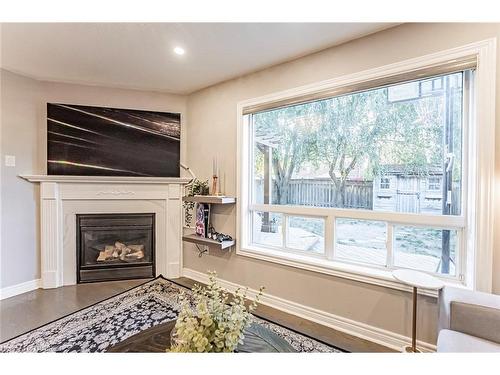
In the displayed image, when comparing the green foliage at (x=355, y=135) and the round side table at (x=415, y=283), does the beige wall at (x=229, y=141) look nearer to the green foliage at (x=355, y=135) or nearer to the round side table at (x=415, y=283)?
the round side table at (x=415, y=283)

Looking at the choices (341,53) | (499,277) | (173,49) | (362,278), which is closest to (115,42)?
(173,49)

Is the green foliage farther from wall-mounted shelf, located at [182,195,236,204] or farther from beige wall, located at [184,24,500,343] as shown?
wall-mounted shelf, located at [182,195,236,204]

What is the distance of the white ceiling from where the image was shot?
2.21 meters

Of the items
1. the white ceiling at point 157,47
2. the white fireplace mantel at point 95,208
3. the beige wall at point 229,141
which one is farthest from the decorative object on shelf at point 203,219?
the white ceiling at point 157,47

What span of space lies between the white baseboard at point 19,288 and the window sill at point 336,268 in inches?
101

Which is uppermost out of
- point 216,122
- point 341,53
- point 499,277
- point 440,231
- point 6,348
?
point 341,53

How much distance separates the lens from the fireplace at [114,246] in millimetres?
3574

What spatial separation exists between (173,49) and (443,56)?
2.25 m

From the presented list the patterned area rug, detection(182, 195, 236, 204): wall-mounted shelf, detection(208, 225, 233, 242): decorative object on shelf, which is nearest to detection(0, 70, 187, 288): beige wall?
the patterned area rug

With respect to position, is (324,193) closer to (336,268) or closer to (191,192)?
(336,268)

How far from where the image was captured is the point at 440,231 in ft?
6.79

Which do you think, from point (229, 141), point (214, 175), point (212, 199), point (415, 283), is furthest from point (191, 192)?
Result: point (415, 283)

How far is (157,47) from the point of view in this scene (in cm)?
253

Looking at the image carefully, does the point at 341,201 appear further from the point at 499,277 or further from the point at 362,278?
the point at 499,277
